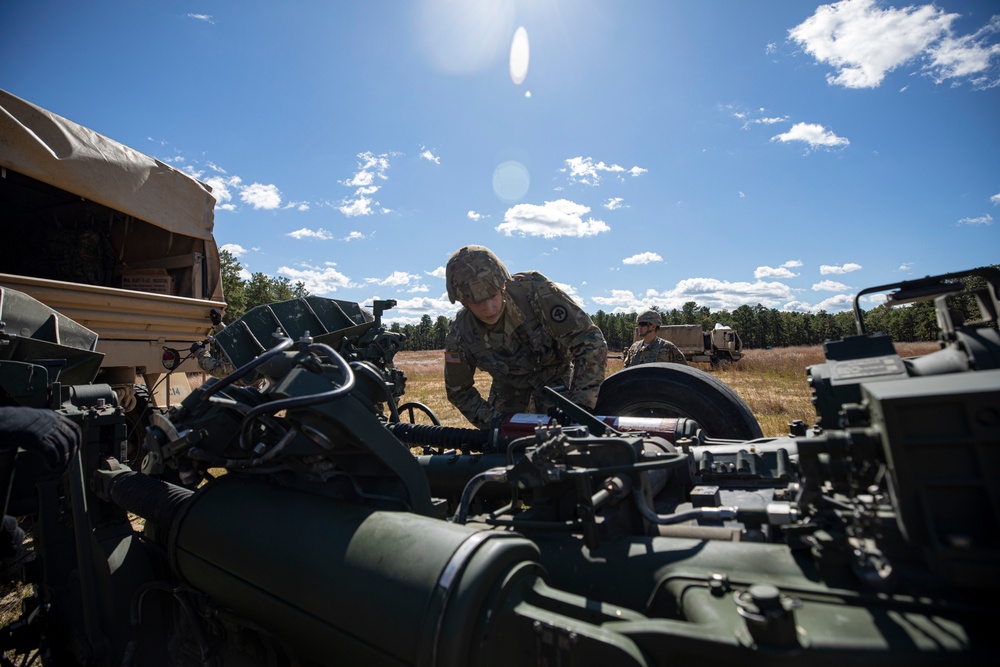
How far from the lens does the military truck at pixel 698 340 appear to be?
96.9 ft

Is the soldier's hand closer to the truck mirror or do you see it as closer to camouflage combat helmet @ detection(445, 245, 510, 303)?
camouflage combat helmet @ detection(445, 245, 510, 303)

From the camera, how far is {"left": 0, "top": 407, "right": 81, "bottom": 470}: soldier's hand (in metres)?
1.97

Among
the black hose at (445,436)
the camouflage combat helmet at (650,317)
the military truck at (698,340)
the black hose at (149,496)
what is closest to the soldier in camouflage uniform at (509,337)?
the black hose at (445,436)

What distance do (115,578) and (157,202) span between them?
5982 millimetres

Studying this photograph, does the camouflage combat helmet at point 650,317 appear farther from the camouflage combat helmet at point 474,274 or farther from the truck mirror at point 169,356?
the truck mirror at point 169,356

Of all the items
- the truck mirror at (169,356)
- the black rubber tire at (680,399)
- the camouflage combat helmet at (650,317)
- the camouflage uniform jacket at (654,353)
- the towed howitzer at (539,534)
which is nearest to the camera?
the towed howitzer at (539,534)

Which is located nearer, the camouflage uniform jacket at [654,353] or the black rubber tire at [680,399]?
the black rubber tire at [680,399]

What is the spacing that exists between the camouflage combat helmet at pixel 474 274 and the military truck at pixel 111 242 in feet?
10.3

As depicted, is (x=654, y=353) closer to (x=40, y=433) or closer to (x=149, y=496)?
(x=149, y=496)

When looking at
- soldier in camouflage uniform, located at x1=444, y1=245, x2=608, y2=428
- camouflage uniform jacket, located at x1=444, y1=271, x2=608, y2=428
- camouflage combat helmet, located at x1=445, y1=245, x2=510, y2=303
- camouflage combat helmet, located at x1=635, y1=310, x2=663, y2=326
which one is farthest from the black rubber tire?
camouflage combat helmet, located at x1=635, y1=310, x2=663, y2=326

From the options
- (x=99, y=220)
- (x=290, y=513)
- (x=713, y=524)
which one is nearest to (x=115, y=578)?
(x=290, y=513)

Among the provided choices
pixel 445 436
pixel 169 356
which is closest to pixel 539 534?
pixel 445 436

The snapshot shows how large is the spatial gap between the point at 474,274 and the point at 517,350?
0.93 m

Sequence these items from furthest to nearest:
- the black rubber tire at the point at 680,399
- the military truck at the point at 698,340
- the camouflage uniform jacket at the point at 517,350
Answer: the military truck at the point at 698,340 → the camouflage uniform jacket at the point at 517,350 → the black rubber tire at the point at 680,399
